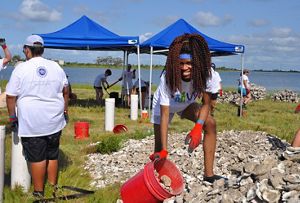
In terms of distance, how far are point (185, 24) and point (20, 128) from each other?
10.5 metres

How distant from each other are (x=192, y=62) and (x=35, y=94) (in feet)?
5.78

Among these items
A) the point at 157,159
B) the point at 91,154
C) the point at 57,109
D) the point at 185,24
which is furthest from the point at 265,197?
the point at 185,24

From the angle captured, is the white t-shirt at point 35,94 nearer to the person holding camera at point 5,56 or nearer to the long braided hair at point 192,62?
the long braided hair at point 192,62

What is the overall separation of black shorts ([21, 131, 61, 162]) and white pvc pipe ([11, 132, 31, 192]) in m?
0.10

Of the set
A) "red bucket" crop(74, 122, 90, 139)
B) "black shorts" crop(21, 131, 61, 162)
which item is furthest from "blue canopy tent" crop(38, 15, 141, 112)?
"black shorts" crop(21, 131, 61, 162)

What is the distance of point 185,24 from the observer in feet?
47.9

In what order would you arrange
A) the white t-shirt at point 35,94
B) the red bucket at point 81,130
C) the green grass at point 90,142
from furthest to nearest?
the red bucket at point 81,130
the green grass at point 90,142
the white t-shirt at point 35,94

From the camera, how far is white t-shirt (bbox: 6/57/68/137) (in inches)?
188

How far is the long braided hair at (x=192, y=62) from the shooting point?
427 cm

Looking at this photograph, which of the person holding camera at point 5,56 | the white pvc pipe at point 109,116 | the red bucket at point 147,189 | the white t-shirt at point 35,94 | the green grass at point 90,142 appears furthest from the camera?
the white pvc pipe at point 109,116

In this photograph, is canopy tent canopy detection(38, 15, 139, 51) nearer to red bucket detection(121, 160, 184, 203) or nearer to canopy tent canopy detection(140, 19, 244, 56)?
canopy tent canopy detection(140, 19, 244, 56)

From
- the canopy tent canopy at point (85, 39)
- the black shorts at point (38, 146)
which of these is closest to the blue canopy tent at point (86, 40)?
the canopy tent canopy at point (85, 39)

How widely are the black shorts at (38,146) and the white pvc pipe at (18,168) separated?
105mm

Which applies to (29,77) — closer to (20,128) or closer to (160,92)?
(20,128)
